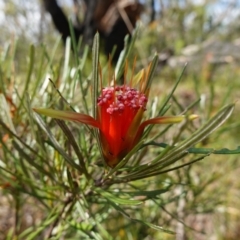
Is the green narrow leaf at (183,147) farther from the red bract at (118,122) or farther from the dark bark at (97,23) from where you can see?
the dark bark at (97,23)

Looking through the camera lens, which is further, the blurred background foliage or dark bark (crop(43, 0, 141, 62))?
dark bark (crop(43, 0, 141, 62))

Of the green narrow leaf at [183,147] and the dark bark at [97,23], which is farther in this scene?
the dark bark at [97,23]

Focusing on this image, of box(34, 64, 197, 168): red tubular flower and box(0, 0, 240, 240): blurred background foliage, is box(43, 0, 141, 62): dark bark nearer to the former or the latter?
box(0, 0, 240, 240): blurred background foliage

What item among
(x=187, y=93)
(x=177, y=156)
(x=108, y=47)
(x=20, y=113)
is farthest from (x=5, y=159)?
(x=108, y=47)

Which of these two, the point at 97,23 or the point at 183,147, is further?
the point at 97,23

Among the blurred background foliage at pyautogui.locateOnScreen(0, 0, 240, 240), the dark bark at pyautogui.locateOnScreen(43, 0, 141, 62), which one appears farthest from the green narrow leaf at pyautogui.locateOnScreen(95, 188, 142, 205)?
the dark bark at pyautogui.locateOnScreen(43, 0, 141, 62)

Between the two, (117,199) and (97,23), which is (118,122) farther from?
(97,23)

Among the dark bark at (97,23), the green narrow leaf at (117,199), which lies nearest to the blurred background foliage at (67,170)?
the green narrow leaf at (117,199)

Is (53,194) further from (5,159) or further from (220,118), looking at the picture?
(220,118)

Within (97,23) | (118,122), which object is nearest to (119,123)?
(118,122)

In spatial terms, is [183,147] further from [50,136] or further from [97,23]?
[97,23]

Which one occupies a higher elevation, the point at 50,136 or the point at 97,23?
the point at 97,23
